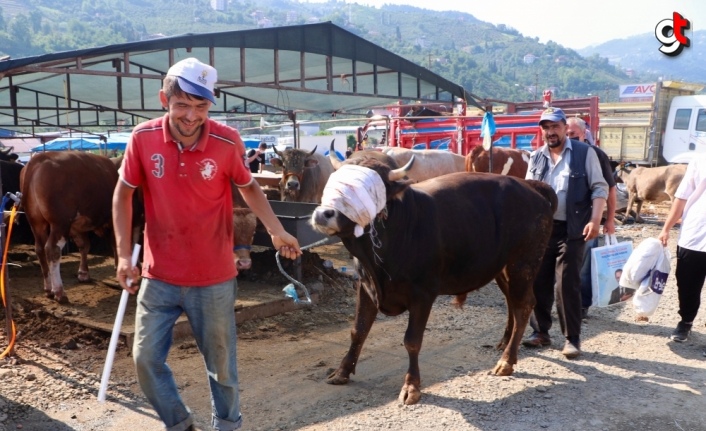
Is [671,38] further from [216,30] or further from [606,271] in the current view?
[216,30]

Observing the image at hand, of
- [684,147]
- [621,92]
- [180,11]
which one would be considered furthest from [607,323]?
[180,11]

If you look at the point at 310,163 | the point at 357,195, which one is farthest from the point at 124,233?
the point at 310,163

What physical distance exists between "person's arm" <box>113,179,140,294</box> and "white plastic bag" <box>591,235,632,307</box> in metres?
4.60

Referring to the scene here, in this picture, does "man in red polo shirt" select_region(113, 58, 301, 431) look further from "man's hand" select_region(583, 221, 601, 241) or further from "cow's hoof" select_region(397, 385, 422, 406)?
"man's hand" select_region(583, 221, 601, 241)

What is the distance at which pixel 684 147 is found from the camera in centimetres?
2075

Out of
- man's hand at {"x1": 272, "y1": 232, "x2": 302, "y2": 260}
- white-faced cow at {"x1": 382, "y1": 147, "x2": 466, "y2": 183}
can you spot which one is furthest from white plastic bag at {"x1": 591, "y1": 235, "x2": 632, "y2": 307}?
white-faced cow at {"x1": 382, "y1": 147, "x2": 466, "y2": 183}

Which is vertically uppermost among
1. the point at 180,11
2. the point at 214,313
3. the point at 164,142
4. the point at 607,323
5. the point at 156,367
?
→ the point at 180,11

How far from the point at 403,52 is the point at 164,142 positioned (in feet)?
484

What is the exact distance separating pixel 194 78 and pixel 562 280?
3.98m

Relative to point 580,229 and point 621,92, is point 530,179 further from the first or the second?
point 621,92

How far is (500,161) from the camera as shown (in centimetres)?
1294

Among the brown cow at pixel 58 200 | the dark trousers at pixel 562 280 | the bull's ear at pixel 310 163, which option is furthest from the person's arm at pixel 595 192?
the bull's ear at pixel 310 163

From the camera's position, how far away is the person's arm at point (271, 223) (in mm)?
3779

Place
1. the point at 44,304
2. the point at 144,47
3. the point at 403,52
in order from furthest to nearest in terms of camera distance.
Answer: the point at 403,52 < the point at 144,47 < the point at 44,304
